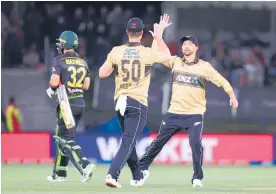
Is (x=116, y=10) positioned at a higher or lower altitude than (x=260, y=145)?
higher

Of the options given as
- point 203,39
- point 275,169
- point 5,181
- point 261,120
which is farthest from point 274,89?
point 5,181

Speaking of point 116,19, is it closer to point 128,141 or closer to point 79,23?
point 79,23

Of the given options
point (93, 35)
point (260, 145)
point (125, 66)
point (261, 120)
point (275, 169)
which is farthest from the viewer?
point (93, 35)

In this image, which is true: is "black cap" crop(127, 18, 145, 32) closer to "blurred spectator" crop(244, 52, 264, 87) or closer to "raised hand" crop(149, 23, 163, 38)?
"raised hand" crop(149, 23, 163, 38)

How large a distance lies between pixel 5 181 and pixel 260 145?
8022mm

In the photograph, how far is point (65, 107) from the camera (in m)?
14.8

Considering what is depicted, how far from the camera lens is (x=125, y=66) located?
13852mm

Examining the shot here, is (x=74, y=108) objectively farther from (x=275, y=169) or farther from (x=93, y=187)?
(x=275, y=169)

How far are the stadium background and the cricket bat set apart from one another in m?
7.41

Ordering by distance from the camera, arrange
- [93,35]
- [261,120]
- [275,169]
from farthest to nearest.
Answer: [93,35], [261,120], [275,169]

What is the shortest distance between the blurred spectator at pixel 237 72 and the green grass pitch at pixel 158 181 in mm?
5944

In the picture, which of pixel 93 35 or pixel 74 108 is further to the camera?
pixel 93 35

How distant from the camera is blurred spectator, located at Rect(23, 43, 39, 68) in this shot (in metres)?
27.3

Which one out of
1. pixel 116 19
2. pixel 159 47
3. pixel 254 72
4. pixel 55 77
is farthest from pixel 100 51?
pixel 159 47
